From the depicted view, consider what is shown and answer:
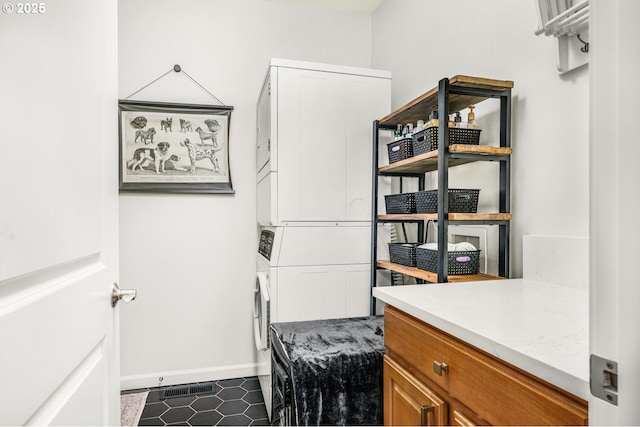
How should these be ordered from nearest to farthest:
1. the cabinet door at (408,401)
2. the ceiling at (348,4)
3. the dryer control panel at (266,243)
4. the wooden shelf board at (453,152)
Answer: the cabinet door at (408,401)
the wooden shelf board at (453,152)
the dryer control panel at (266,243)
the ceiling at (348,4)

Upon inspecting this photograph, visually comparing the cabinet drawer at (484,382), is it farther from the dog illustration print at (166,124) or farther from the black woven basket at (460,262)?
the dog illustration print at (166,124)

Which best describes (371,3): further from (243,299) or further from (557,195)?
(243,299)

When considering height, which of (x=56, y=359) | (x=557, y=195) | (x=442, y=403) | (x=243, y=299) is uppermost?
(x=557, y=195)

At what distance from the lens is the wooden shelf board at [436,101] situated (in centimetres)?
149

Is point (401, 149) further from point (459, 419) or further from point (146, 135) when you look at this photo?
point (146, 135)

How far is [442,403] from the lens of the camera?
92 cm

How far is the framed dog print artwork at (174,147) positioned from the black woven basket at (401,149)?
130 cm

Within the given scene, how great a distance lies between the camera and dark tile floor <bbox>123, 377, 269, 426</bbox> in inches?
86.7

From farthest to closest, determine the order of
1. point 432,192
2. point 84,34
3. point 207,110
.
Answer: point 207,110 < point 432,192 < point 84,34

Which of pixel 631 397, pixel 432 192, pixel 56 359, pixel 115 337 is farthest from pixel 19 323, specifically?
pixel 432 192

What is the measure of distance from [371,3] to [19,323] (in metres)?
3.06

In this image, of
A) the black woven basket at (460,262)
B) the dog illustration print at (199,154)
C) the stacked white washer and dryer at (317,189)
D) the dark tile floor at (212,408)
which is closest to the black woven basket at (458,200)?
the black woven basket at (460,262)

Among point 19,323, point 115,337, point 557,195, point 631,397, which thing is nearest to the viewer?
point 631,397

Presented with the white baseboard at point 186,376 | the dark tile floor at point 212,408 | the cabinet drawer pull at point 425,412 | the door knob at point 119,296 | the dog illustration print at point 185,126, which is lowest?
the dark tile floor at point 212,408
